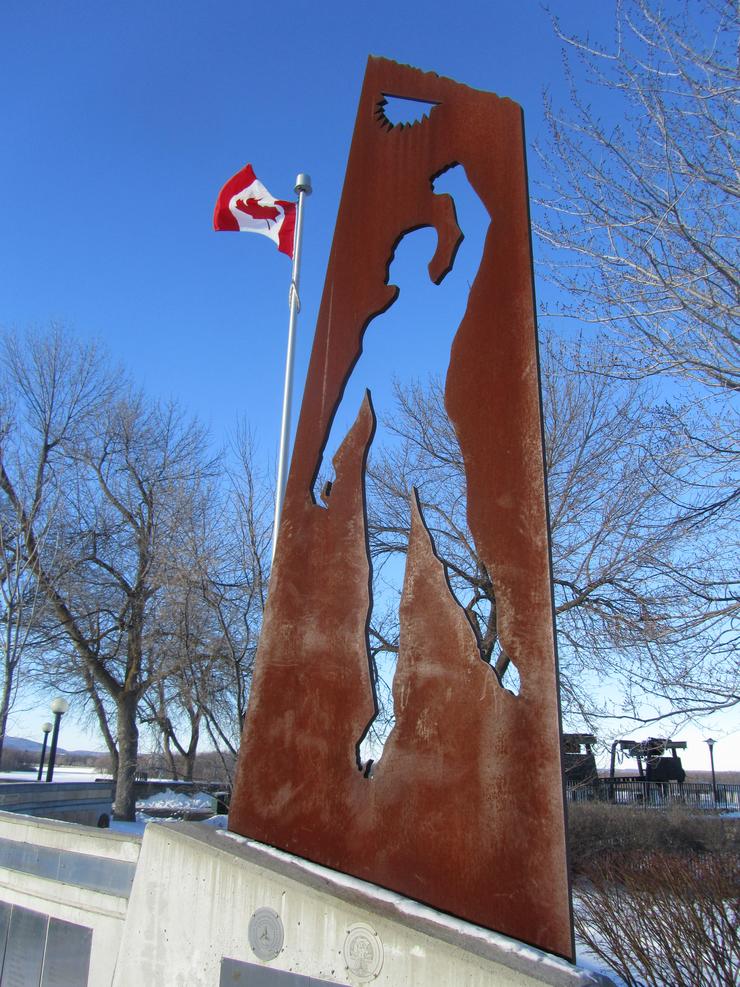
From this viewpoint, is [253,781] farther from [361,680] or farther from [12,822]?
[12,822]

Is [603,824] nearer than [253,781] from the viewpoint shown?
No

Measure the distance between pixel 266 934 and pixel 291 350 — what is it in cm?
698

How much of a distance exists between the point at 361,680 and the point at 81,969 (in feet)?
6.40

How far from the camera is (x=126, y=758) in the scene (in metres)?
17.6

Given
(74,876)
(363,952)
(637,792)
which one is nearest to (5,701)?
(74,876)

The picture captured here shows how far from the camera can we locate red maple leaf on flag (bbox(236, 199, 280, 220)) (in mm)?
10016

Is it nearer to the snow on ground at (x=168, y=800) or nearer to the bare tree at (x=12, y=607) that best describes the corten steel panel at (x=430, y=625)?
the bare tree at (x=12, y=607)

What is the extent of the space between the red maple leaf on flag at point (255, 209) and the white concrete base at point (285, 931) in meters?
8.05

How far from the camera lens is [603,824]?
461 inches

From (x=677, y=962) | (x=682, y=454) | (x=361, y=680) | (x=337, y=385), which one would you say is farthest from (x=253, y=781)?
(x=682, y=454)

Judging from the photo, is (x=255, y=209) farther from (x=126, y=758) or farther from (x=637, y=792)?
(x=637, y=792)

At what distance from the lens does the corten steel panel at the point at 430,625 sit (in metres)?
3.20

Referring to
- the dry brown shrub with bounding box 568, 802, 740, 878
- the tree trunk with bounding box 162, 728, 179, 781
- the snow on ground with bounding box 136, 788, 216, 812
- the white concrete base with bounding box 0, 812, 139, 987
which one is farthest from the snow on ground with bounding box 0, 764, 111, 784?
the white concrete base with bounding box 0, 812, 139, 987

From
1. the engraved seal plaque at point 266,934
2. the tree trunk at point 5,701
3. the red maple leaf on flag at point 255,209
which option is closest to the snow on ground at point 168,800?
the tree trunk at point 5,701
